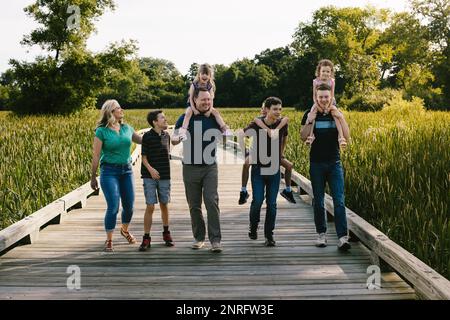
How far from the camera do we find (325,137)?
504 cm

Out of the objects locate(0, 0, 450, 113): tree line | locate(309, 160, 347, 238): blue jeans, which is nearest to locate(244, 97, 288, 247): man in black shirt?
locate(309, 160, 347, 238): blue jeans

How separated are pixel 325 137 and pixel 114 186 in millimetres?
2179

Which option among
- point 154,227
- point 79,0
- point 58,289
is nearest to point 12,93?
point 79,0

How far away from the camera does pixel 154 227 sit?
634 centimetres

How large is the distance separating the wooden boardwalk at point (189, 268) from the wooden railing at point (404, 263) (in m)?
0.17

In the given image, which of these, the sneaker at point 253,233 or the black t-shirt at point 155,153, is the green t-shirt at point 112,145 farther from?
the sneaker at point 253,233

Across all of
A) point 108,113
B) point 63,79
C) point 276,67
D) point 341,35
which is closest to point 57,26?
point 63,79

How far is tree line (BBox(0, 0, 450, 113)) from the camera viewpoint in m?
30.5

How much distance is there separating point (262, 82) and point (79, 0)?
34.5 meters

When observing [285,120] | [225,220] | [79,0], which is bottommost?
[225,220]

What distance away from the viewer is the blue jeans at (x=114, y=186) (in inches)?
202

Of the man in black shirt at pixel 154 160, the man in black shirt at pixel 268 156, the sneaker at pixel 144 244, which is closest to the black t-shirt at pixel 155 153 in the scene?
the man in black shirt at pixel 154 160

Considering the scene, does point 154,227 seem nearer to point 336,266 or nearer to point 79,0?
point 336,266
